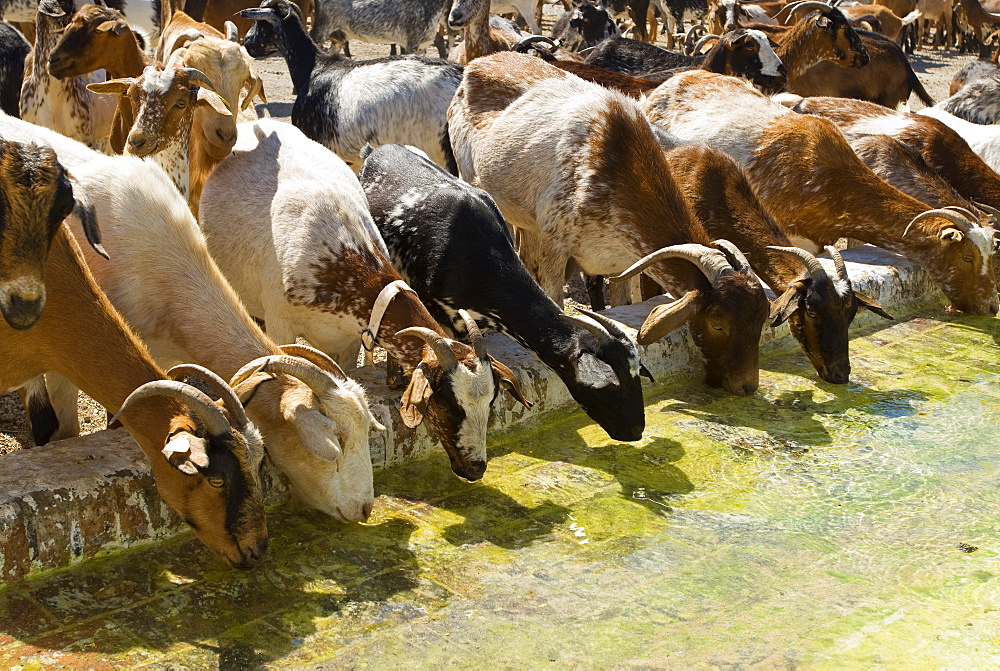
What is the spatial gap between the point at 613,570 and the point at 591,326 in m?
1.51

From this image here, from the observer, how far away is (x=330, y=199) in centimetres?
581

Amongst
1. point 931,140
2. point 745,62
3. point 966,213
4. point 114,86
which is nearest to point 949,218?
point 966,213

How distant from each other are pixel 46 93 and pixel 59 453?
5598 mm

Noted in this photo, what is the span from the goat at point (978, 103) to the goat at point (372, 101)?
18.0 ft

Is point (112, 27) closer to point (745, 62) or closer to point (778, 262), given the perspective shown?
point (778, 262)

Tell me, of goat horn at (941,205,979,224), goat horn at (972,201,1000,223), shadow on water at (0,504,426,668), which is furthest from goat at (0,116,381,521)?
goat horn at (972,201,1000,223)

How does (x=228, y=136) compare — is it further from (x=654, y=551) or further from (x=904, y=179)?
(x=904, y=179)

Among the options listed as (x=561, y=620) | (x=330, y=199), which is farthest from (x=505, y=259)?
(x=561, y=620)

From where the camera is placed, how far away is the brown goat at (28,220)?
4.08m

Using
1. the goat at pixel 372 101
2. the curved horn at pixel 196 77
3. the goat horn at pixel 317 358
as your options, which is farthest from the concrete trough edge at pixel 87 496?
the goat at pixel 372 101

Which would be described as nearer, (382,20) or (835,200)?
(835,200)

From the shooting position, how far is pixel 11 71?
34.4 ft

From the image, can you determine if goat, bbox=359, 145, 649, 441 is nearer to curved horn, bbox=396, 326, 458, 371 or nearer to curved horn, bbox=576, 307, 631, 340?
curved horn, bbox=576, 307, 631, 340

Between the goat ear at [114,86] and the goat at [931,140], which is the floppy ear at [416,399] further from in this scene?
the goat at [931,140]
